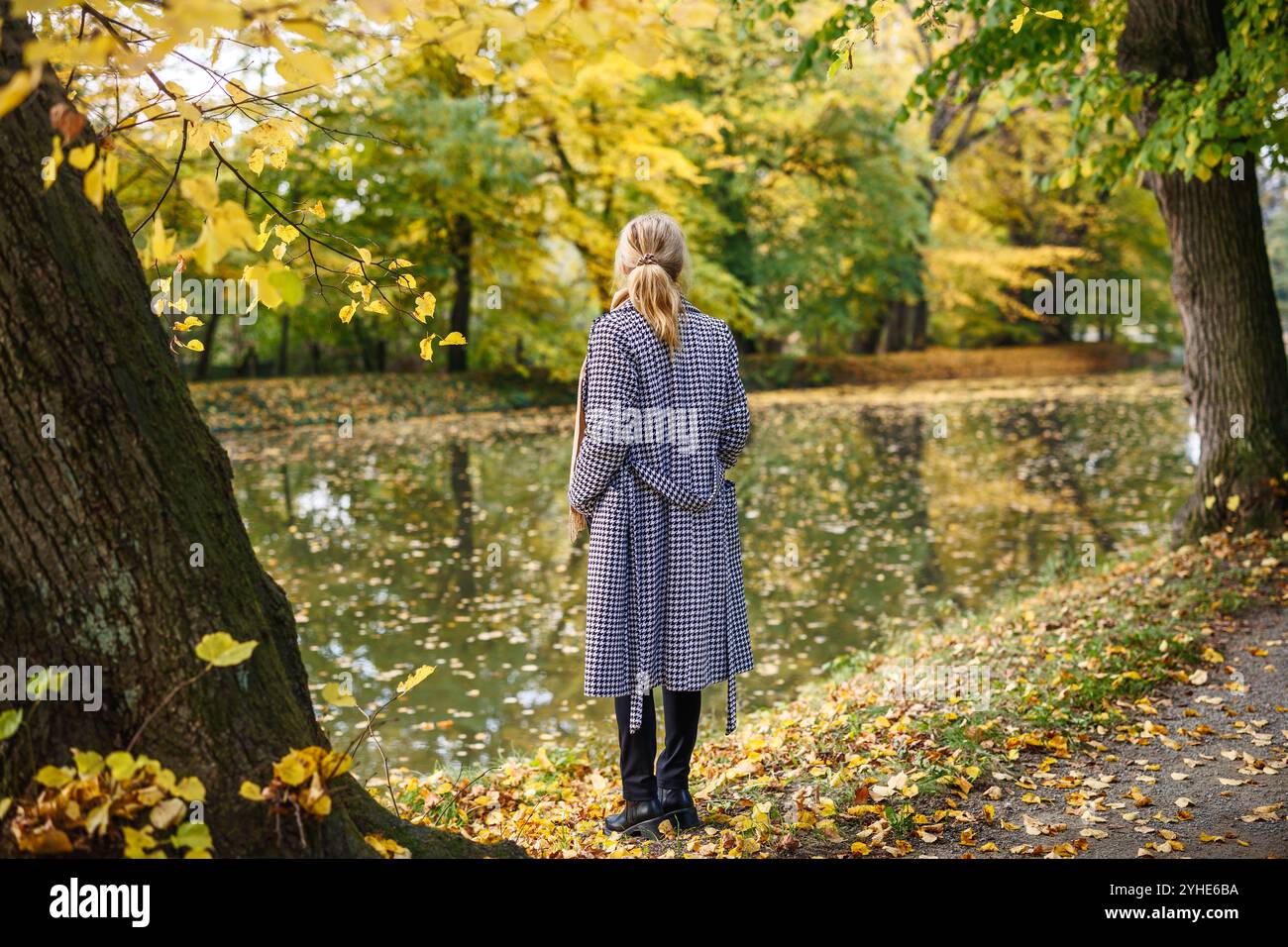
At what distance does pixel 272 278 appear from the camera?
1825 millimetres

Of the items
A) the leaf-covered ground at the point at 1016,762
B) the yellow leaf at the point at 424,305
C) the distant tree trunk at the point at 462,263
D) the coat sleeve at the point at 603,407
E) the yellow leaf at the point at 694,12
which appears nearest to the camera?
the yellow leaf at the point at 694,12

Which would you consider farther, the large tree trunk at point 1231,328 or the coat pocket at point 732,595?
the large tree trunk at point 1231,328

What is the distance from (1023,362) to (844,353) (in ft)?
17.9

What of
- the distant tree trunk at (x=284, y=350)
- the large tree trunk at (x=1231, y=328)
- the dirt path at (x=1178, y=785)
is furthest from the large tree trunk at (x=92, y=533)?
the distant tree trunk at (x=284, y=350)

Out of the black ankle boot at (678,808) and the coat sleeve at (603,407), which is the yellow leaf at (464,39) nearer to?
the coat sleeve at (603,407)

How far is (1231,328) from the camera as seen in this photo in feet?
22.2

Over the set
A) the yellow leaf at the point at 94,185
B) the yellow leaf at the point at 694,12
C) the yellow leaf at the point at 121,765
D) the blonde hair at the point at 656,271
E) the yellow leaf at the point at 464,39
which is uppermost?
the yellow leaf at the point at 464,39

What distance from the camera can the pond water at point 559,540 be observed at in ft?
21.3

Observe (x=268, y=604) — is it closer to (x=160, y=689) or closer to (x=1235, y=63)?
(x=160, y=689)

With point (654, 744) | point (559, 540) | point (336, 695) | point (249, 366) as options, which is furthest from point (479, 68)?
point (249, 366)

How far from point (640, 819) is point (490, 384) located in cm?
2079

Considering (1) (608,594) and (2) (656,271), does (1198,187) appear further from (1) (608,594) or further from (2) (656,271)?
(1) (608,594)

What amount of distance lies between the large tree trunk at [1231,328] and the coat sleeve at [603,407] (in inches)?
195

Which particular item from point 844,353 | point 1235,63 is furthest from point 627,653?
point 844,353
